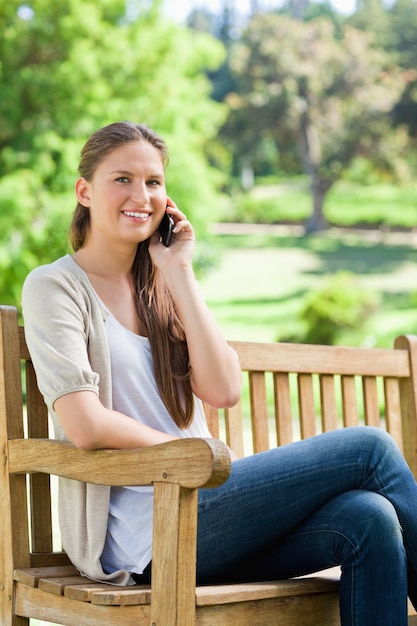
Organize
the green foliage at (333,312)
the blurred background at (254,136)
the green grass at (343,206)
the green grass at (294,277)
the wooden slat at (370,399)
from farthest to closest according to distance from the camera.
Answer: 1. the green grass at (343,206)
2. the green grass at (294,277)
3. the green foliage at (333,312)
4. the blurred background at (254,136)
5. the wooden slat at (370,399)

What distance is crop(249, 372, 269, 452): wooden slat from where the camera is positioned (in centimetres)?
288

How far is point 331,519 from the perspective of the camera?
6.81 feet

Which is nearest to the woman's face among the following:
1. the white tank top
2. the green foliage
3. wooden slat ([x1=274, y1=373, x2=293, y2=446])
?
the white tank top

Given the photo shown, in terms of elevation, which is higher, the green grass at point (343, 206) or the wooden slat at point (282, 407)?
the green grass at point (343, 206)

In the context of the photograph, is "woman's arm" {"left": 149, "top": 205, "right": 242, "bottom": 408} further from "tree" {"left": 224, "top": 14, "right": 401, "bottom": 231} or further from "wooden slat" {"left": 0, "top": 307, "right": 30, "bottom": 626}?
"tree" {"left": 224, "top": 14, "right": 401, "bottom": 231}

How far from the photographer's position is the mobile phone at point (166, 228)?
2.47 metres

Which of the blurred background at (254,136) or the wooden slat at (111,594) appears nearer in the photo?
the wooden slat at (111,594)

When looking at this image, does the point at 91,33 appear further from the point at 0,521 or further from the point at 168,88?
the point at 0,521

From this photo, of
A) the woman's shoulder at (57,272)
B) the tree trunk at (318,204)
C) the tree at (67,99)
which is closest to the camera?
the woman's shoulder at (57,272)

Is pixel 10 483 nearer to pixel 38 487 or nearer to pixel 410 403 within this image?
pixel 38 487

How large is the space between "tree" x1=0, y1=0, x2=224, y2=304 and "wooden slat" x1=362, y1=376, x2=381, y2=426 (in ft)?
25.7

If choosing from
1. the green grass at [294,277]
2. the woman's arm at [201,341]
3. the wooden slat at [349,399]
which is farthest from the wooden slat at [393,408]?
the green grass at [294,277]

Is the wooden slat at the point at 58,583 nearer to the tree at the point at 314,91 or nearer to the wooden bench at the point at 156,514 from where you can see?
the wooden bench at the point at 156,514

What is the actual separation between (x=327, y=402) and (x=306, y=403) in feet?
0.30
